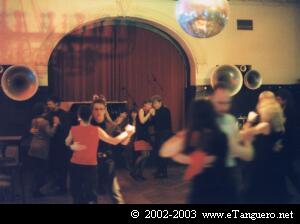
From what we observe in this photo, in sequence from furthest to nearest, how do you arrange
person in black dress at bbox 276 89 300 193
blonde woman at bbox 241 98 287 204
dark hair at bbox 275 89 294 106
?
dark hair at bbox 275 89 294 106
person in black dress at bbox 276 89 300 193
blonde woman at bbox 241 98 287 204

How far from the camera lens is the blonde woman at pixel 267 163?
4.26 meters

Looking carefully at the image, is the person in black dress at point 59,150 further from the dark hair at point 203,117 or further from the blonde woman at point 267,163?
the dark hair at point 203,117

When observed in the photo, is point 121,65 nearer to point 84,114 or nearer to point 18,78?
point 18,78

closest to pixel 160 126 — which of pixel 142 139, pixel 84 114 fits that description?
pixel 142 139

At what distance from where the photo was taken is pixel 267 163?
432 cm

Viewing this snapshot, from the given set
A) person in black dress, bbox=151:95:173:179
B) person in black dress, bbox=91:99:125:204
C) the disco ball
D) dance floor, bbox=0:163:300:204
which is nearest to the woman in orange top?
person in black dress, bbox=91:99:125:204

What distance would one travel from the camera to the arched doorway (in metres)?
8.54

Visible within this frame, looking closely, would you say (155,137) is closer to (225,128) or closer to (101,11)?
(101,11)

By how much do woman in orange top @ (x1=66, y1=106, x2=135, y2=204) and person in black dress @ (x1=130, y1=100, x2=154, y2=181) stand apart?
7.74 feet

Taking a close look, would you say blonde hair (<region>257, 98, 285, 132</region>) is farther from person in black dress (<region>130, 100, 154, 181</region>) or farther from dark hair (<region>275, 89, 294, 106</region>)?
person in black dress (<region>130, 100, 154, 181</region>)

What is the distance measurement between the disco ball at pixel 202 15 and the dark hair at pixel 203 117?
1.19 m

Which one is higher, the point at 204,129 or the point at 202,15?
the point at 202,15

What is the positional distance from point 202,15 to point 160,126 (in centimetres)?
305

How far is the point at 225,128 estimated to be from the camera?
3529 millimetres
